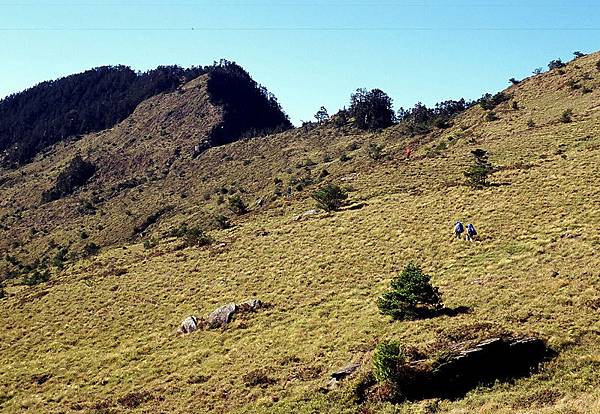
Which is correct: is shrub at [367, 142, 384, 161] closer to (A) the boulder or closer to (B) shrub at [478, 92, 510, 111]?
(B) shrub at [478, 92, 510, 111]

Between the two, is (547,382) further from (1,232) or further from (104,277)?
(1,232)

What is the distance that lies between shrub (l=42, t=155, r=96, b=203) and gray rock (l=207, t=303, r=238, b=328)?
10267 cm

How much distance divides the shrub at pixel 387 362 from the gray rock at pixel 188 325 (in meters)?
14.5

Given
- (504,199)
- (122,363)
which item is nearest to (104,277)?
(122,363)

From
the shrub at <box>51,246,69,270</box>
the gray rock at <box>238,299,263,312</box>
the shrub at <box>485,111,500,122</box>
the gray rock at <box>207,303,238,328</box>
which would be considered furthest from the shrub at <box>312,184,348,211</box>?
the shrub at <box>485,111,500,122</box>

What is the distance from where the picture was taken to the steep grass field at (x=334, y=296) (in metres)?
18.7

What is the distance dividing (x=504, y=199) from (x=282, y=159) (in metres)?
65.3

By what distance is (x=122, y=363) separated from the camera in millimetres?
26156

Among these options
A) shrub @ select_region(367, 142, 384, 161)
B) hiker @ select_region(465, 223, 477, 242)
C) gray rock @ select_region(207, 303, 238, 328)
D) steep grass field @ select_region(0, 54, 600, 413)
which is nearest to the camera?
steep grass field @ select_region(0, 54, 600, 413)

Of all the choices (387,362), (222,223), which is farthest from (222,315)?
(222,223)

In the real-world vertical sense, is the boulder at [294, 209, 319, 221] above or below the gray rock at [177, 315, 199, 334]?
above

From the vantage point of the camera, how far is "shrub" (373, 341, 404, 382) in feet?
55.5

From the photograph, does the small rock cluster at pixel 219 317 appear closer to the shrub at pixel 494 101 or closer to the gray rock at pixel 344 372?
the gray rock at pixel 344 372

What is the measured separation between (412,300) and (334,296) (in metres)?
7.33
